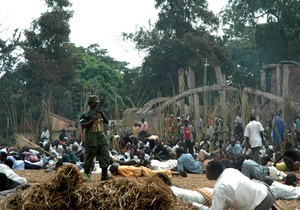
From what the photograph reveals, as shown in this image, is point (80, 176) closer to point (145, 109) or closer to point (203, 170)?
point (203, 170)

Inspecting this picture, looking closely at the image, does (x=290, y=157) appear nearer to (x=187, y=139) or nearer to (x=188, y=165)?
(x=188, y=165)

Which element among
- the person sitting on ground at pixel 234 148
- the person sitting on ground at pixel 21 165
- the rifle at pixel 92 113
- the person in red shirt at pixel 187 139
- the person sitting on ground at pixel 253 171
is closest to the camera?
the rifle at pixel 92 113

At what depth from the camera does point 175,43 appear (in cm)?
3506

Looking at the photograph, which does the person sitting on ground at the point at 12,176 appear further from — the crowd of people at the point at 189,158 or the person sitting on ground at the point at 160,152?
the person sitting on ground at the point at 160,152

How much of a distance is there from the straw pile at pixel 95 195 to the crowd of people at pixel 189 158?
28cm

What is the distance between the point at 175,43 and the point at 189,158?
2001 centimetres

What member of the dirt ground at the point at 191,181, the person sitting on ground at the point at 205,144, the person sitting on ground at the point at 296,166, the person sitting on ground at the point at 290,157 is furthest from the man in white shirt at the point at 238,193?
the person sitting on ground at the point at 205,144

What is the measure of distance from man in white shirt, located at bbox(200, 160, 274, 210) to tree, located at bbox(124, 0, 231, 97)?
2667cm

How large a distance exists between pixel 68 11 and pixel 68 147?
18.8m

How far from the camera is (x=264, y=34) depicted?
36.0 m

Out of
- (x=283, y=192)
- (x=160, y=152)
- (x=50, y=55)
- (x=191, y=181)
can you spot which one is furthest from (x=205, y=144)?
(x=50, y=55)

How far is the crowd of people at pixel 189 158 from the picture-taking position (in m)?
6.89

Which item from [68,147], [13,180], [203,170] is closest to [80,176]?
[13,180]

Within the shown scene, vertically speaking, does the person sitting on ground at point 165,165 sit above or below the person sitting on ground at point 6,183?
below
